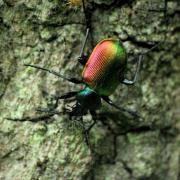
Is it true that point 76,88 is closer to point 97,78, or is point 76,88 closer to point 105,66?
point 97,78

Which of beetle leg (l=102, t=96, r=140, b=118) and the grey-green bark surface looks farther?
beetle leg (l=102, t=96, r=140, b=118)

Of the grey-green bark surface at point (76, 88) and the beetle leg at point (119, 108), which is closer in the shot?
the grey-green bark surface at point (76, 88)

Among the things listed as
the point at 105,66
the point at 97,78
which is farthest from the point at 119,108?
the point at 105,66

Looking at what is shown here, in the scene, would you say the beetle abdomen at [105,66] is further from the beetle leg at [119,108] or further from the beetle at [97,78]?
the beetle leg at [119,108]

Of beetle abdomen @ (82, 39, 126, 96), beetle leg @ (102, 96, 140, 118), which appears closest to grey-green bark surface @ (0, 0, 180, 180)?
beetle leg @ (102, 96, 140, 118)

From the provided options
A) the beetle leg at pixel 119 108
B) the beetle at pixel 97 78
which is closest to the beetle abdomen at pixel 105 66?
the beetle at pixel 97 78

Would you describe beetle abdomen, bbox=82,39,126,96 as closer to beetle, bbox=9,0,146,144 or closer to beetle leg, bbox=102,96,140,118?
beetle, bbox=9,0,146,144
